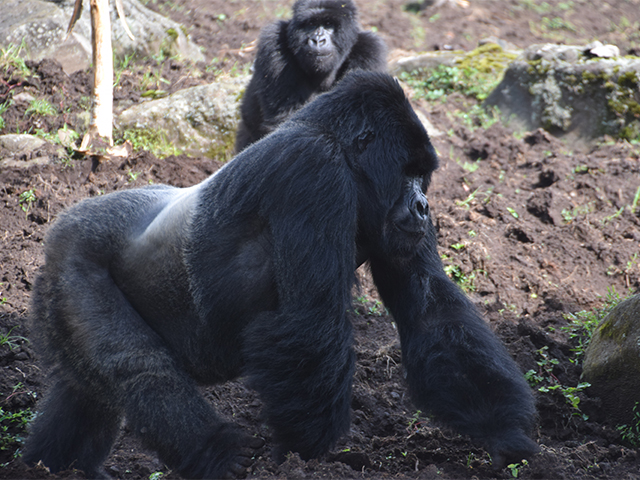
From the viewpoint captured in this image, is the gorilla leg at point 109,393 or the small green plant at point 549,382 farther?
the small green plant at point 549,382

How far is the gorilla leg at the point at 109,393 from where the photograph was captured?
2.87 meters

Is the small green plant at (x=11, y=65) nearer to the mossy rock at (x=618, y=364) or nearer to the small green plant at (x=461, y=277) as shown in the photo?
the small green plant at (x=461, y=277)

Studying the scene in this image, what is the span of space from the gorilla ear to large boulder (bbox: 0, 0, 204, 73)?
229 inches

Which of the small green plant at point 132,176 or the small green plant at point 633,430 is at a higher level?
the small green plant at point 132,176

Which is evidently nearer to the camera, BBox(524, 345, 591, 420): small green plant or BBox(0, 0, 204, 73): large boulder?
BBox(524, 345, 591, 420): small green plant

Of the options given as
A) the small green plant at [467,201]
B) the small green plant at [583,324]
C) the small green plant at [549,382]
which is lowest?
the small green plant at [549,382]

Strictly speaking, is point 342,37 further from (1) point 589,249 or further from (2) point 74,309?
(2) point 74,309

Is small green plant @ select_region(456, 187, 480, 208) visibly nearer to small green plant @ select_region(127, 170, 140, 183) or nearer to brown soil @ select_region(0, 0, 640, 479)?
brown soil @ select_region(0, 0, 640, 479)

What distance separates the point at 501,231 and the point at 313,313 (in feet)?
11.7

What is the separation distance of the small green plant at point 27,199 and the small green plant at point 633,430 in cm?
491

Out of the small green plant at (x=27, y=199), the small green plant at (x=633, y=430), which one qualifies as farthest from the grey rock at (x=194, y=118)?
the small green plant at (x=633, y=430)

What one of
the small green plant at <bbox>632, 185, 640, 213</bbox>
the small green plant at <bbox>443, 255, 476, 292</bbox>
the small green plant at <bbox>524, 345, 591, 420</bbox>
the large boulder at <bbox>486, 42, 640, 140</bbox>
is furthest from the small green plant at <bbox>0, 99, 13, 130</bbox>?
the small green plant at <bbox>632, 185, 640, 213</bbox>

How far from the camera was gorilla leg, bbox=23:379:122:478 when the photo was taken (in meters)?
3.29

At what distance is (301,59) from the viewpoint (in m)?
7.05
